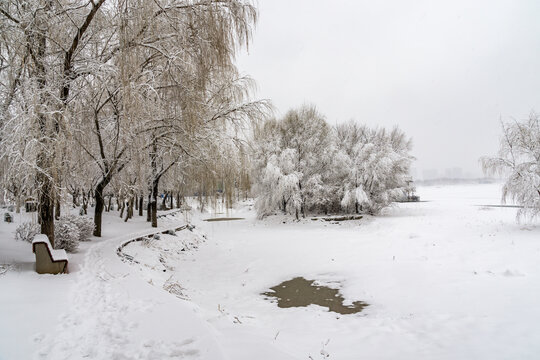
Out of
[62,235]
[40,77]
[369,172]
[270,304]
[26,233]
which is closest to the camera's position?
[40,77]

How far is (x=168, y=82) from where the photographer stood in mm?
5738

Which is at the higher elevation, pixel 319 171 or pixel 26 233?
pixel 319 171

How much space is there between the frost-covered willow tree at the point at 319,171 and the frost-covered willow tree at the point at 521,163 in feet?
31.1

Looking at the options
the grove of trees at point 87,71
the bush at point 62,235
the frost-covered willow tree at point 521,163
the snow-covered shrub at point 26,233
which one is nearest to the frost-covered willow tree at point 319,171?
the frost-covered willow tree at point 521,163

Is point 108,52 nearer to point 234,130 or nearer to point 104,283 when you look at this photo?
point 234,130

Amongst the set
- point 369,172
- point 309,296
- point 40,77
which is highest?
point 40,77

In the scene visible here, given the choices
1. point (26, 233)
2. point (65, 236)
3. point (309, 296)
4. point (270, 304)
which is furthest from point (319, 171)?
point (26, 233)

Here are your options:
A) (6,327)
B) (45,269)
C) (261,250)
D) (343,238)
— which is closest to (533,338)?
(6,327)

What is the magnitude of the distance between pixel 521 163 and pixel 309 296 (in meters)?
12.1

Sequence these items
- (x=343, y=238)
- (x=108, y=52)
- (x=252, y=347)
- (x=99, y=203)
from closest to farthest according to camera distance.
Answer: (x=252, y=347), (x=108, y=52), (x=99, y=203), (x=343, y=238)

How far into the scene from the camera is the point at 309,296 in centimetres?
724

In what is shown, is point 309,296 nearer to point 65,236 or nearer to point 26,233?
point 65,236

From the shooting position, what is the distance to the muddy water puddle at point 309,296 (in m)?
6.43

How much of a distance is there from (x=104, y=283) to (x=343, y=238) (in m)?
11.9
